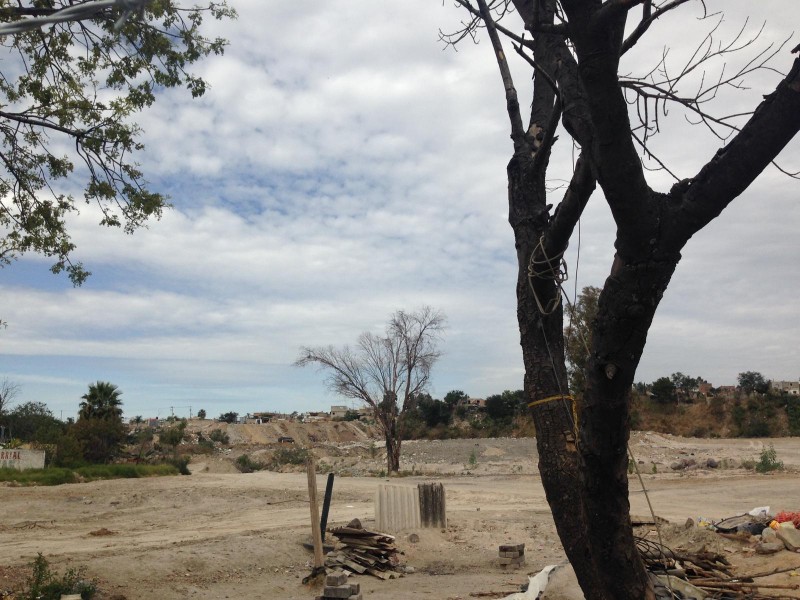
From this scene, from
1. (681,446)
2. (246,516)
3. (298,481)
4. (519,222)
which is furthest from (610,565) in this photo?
(681,446)

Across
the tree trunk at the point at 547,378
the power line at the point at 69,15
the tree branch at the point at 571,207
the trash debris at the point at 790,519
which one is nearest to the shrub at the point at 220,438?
the trash debris at the point at 790,519

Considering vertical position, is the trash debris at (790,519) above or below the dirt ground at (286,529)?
above

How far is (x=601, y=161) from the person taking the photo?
3.10 meters

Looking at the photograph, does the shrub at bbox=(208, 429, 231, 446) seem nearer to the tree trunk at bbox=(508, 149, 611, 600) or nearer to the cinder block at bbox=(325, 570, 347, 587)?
the cinder block at bbox=(325, 570, 347, 587)

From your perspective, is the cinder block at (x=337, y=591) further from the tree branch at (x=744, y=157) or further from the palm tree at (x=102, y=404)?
the palm tree at (x=102, y=404)

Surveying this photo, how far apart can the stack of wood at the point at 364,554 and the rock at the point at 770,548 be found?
5.65 m

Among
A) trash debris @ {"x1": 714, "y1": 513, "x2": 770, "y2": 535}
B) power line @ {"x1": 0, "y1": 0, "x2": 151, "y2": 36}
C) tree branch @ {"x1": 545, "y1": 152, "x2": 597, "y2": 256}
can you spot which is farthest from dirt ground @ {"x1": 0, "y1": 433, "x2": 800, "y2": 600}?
power line @ {"x1": 0, "y1": 0, "x2": 151, "y2": 36}

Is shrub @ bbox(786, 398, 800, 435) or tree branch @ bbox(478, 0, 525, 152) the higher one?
tree branch @ bbox(478, 0, 525, 152)

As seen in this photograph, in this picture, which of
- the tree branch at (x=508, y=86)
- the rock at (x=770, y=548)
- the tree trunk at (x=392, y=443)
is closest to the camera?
the tree branch at (x=508, y=86)

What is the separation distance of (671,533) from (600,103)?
1068 centimetres

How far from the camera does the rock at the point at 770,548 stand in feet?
33.3

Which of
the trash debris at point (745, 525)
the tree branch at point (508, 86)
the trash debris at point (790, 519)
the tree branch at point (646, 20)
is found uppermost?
the tree branch at point (508, 86)

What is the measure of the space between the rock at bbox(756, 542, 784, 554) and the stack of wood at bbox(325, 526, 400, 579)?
5646 millimetres

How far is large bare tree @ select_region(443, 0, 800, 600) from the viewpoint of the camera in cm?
296
